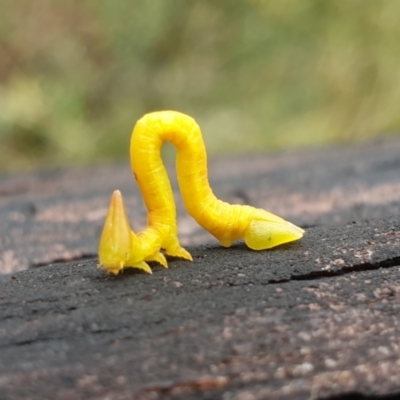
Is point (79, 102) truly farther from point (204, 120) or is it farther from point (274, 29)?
point (274, 29)

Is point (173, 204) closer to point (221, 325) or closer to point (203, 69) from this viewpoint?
point (221, 325)

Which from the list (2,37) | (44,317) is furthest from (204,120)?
(44,317)

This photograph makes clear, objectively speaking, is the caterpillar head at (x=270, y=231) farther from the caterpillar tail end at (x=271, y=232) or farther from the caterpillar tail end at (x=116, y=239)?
the caterpillar tail end at (x=116, y=239)

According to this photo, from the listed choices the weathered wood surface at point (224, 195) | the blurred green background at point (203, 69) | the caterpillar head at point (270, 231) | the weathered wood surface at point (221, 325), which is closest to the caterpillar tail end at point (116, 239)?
the weathered wood surface at point (221, 325)

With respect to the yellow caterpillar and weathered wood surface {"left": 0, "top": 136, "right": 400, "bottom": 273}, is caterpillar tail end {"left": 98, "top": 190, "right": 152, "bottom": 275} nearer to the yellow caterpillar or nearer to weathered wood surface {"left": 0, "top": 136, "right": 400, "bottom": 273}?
the yellow caterpillar

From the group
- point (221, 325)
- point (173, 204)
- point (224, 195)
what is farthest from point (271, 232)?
point (224, 195)

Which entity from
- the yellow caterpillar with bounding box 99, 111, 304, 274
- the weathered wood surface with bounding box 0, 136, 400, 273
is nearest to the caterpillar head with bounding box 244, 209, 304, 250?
the yellow caterpillar with bounding box 99, 111, 304, 274
